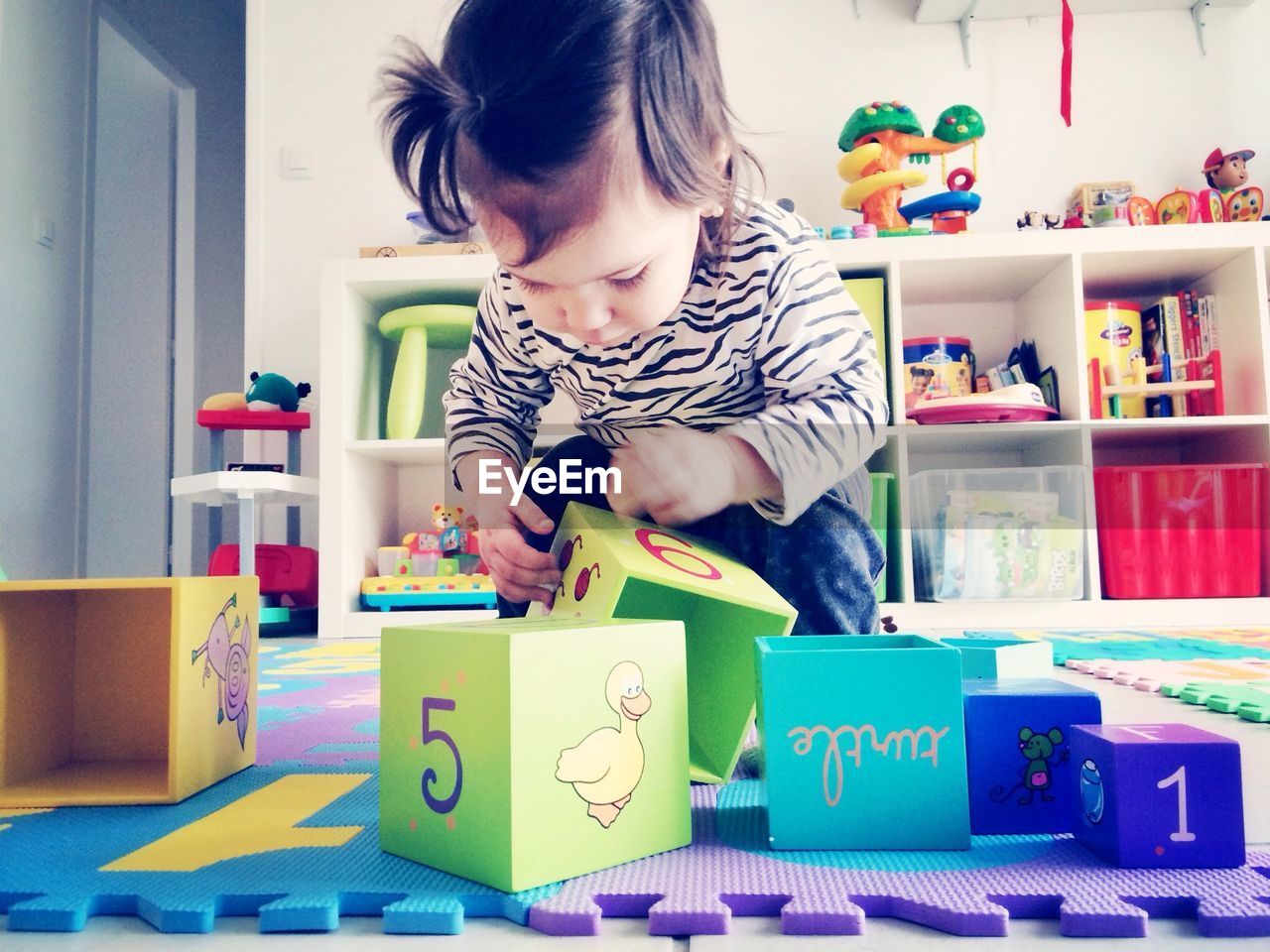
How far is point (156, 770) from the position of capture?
24.5 inches

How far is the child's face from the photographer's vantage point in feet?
2.03

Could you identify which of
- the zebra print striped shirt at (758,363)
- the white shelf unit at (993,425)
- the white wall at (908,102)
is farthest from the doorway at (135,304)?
the zebra print striped shirt at (758,363)

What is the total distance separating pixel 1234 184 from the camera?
68.0 inches

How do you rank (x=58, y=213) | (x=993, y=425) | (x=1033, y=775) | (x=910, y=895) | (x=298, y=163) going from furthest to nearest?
(x=58, y=213)
(x=298, y=163)
(x=993, y=425)
(x=1033, y=775)
(x=910, y=895)

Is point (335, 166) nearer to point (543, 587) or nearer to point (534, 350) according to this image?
point (534, 350)

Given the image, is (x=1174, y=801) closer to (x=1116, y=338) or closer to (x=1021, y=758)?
(x=1021, y=758)

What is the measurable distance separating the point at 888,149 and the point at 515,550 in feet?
4.24

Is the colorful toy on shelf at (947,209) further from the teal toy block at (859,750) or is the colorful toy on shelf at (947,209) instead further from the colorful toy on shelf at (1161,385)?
the teal toy block at (859,750)

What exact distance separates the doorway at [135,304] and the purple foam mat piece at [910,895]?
77.5 inches

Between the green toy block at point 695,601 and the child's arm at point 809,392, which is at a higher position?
the child's arm at point 809,392

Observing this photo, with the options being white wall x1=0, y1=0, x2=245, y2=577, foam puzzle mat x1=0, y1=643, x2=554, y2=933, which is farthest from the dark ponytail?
white wall x1=0, y1=0, x2=245, y2=577

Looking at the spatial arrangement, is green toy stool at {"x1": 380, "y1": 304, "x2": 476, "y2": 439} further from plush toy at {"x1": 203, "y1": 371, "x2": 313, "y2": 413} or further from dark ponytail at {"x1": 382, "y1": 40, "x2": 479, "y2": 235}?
dark ponytail at {"x1": 382, "y1": 40, "x2": 479, "y2": 235}

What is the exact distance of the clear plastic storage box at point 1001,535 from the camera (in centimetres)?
155

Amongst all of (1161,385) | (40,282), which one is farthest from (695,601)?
(40,282)
